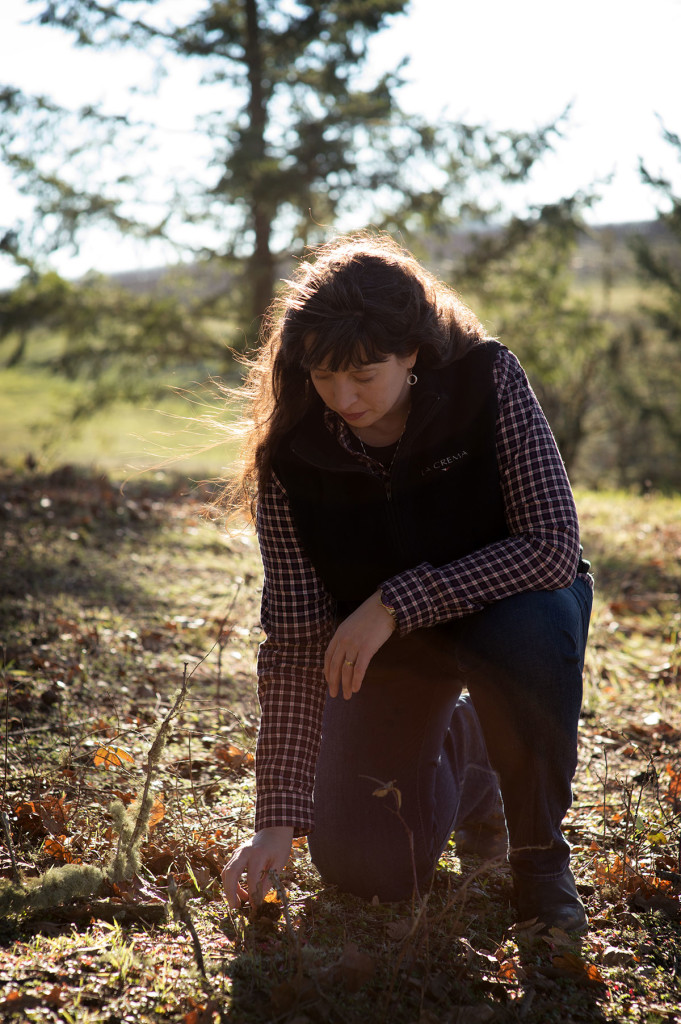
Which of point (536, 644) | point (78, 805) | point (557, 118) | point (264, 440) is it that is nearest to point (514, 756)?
point (536, 644)

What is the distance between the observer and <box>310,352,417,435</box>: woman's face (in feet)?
6.75

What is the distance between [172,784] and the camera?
8.74 ft

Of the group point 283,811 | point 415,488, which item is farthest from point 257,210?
point 283,811

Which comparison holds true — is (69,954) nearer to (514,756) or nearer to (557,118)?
(514,756)

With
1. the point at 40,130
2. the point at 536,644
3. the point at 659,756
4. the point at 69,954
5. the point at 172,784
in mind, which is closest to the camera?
the point at 69,954

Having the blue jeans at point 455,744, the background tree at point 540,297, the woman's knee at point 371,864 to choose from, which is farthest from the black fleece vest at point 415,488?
the background tree at point 540,297

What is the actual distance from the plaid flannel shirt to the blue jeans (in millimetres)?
105

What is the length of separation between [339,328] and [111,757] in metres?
1.38

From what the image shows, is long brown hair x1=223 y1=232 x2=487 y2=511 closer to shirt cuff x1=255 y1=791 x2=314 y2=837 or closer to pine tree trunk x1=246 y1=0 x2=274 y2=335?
shirt cuff x1=255 y1=791 x2=314 y2=837

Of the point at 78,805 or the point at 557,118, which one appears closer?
the point at 78,805

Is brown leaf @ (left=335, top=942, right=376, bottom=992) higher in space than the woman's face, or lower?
lower

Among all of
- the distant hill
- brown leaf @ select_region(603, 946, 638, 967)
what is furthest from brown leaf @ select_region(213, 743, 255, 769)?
the distant hill

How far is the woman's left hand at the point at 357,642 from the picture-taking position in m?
1.95

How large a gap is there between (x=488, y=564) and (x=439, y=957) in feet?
2.98
